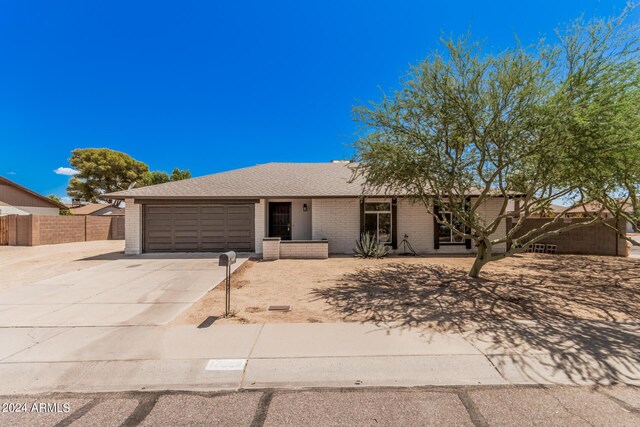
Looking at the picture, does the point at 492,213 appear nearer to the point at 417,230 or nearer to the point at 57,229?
the point at 417,230

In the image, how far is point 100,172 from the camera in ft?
114

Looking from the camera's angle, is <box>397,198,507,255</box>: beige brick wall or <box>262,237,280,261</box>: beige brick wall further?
<box>397,198,507,255</box>: beige brick wall

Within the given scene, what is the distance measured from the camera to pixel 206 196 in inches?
489

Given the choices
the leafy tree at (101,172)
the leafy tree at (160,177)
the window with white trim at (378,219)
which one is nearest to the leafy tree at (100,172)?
the leafy tree at (101,172)

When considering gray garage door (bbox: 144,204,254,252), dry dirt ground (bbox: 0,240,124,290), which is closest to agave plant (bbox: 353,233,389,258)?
gray garage door (bbox: 144,204,254,252)

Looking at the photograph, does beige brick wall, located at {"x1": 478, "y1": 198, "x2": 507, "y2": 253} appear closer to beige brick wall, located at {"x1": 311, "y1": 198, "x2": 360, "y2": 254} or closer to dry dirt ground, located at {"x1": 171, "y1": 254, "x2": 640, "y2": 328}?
dry dirt ground, located at {"x1": 171, "y1": 254, "x2": 640, "y2": 328}

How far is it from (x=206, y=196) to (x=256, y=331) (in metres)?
9.32

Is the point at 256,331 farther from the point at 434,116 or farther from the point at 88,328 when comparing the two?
the point at 434,116

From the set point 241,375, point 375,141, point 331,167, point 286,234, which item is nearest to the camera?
point 241,375

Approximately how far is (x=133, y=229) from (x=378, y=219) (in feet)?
36.6

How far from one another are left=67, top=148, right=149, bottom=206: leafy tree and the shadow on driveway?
36.3 meters

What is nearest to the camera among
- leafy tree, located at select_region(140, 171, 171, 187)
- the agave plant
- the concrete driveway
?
the concrete driveway

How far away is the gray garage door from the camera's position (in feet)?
42.7

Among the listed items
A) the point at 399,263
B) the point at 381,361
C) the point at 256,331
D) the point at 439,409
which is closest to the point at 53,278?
the point at 256,331
